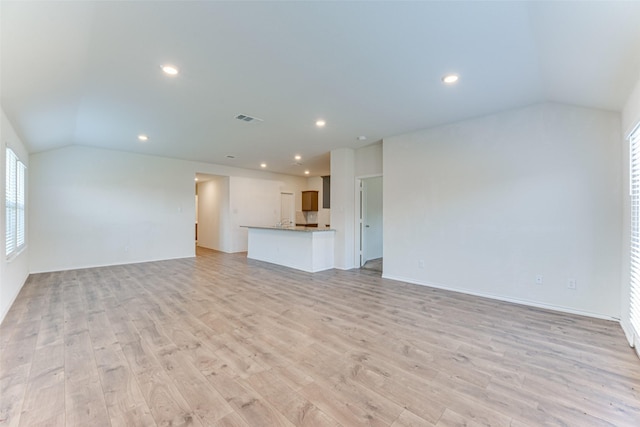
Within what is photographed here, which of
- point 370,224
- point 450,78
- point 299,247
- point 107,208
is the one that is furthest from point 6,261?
point 370,224

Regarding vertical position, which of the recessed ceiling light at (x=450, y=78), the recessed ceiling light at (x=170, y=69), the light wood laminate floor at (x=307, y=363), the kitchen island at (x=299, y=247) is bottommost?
the light wood laminate floor at (x=307, y=363)

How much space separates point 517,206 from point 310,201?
7065 mm

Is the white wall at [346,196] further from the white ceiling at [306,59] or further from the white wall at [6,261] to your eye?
the white wall at [6,261]

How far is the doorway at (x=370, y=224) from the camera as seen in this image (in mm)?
6250

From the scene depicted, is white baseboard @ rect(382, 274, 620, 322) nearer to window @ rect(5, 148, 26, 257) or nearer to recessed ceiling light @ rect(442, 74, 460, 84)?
recessed ceiling light @ rect(442, 74, 460, 84)

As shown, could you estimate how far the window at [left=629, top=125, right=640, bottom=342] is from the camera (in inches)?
98.1

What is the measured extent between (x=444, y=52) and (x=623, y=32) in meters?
1.16

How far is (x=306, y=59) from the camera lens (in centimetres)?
257

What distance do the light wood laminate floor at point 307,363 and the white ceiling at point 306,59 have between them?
8.09 ft

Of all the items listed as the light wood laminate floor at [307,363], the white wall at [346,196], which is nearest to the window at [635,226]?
the light wood laminate floor at [307,363]

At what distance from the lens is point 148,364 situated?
220cm

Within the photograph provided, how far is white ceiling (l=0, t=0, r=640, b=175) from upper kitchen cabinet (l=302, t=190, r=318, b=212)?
5.86 metres

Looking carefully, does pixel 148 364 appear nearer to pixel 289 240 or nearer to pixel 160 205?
pixel 289 240

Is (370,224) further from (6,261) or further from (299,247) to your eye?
(6,261)
